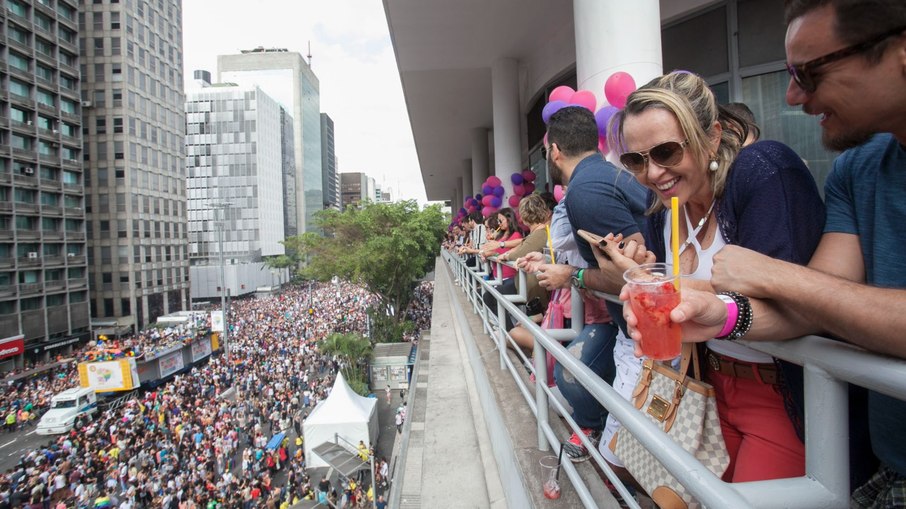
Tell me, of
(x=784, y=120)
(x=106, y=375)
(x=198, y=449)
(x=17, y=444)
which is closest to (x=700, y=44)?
(x=784, y=120)

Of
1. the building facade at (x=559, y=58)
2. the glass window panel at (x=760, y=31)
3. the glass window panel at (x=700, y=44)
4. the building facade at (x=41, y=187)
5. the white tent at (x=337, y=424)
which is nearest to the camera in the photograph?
the building facade at (x=559, y=58)

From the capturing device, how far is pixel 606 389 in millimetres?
1357

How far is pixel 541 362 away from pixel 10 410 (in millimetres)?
30101

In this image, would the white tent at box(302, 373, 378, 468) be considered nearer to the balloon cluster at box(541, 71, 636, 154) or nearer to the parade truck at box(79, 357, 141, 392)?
the balloon cluster at box(541, 71, 636, 154)

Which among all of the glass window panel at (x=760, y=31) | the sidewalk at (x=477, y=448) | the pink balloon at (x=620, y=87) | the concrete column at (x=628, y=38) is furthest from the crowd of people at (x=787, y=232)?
the glass window panel at (x=760, y=31)

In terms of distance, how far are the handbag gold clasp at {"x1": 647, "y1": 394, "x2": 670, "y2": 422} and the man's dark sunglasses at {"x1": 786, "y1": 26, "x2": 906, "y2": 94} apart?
40.8 inches

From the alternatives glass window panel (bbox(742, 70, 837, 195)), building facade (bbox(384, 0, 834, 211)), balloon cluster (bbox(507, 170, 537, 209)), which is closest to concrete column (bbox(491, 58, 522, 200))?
building facade (bbox(384, 0, 834, 211))

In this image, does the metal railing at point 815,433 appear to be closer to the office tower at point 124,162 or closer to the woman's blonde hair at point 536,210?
the woman's blonde hair at point 536,210

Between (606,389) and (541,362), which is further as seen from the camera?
(541,362)

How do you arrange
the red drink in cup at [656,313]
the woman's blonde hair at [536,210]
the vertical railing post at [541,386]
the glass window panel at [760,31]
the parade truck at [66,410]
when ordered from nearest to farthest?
the red drink in cup at [656,313] → the vertical railing post at [541,386] → the woman's blonde hair at [536,210] → the glass window panel at [760,31] → the parade truck at [66,410]

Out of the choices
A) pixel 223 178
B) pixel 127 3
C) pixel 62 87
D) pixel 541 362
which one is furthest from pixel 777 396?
pixel 223 178

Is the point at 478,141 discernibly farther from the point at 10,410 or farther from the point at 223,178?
the point at 223,178

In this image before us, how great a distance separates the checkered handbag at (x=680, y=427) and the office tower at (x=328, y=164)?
13104 cm

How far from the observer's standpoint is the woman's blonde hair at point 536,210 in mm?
4641
